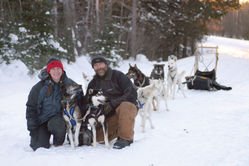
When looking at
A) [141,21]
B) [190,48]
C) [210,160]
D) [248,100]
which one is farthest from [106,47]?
[210,160]

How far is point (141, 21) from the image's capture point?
2091 cm

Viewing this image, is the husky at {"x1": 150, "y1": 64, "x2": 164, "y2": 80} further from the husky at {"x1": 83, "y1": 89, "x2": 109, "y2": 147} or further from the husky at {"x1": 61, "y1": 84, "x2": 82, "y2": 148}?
the husky at {"x1": 61, "y1": 84, "x2": 82, "y2": 148}

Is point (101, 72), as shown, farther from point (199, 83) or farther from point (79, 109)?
point (199, 83)

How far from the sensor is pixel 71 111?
4.44m

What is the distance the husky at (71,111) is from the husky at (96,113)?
11 cm

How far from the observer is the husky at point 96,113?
4.47 metres

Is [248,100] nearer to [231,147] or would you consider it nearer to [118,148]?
[231,147]

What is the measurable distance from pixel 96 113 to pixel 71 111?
0.29 m

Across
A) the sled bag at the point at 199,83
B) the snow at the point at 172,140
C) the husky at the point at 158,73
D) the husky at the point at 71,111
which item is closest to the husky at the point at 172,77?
the snow at the point at 172,140

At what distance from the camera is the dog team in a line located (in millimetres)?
4480

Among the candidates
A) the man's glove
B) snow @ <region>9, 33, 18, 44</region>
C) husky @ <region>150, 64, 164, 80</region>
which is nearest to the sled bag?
husky @ <region>150, 64, 164, 80</region>

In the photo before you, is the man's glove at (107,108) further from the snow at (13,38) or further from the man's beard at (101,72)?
the snow at (13,38)

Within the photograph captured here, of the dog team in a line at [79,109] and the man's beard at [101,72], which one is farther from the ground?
the man's beard at [101,72]

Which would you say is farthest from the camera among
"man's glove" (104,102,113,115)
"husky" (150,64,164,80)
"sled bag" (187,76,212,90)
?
"sled bag" (187,76,212,90)
